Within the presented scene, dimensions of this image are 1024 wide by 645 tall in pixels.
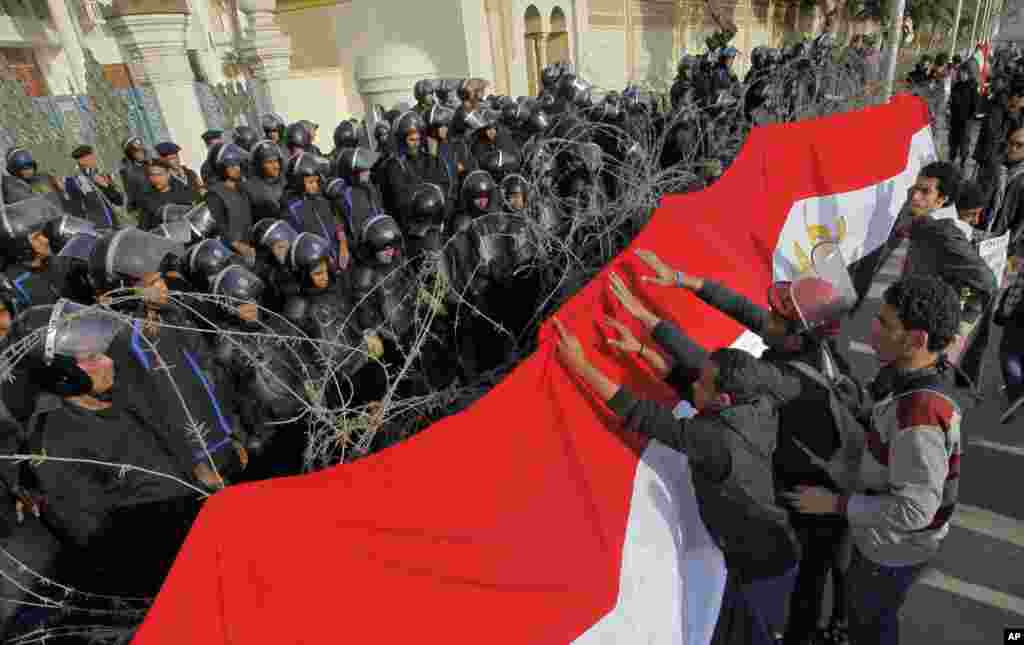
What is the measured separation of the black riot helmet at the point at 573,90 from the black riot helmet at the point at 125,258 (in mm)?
6670

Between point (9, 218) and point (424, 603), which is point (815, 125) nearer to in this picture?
point (424, 603)

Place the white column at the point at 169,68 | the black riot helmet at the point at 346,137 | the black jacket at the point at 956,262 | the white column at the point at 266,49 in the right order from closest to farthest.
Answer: the black jacket at the point at 956,262 → the black riot helmet at the point at 346,137 → the white column at the point at 169,68 → the white column at the point at 266,49

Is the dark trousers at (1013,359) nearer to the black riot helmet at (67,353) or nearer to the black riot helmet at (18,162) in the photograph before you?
the black riot helmet at (67,353)

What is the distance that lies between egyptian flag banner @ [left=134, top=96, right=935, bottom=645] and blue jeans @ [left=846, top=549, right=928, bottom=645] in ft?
1.69

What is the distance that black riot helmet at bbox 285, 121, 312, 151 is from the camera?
8.32 meters

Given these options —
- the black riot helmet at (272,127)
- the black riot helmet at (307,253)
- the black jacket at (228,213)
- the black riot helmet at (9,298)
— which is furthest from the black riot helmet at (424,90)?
the black riot helmet at (9,298)

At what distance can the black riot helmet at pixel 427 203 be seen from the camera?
4.51 metres

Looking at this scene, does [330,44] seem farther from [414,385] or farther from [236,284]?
[414,385]

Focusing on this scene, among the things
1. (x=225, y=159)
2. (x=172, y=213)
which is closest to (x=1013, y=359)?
(x=225, y=159)

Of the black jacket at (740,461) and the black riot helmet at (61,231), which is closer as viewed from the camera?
the black jacket at (740,461)

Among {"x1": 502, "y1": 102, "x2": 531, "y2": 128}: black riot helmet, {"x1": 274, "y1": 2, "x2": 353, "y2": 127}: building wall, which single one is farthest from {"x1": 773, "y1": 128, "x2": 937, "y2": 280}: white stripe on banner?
{"x1": 274, "y1": 2, "x2": 353, "y2": 127}: building wall

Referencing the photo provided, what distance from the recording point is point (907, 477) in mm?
1744

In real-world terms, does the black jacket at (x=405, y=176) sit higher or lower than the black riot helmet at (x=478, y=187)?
lower

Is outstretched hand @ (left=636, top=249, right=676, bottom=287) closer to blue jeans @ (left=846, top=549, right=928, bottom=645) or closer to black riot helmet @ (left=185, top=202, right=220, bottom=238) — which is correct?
blue jeans @ (left=846, top=549, right=928, bottom=645)
